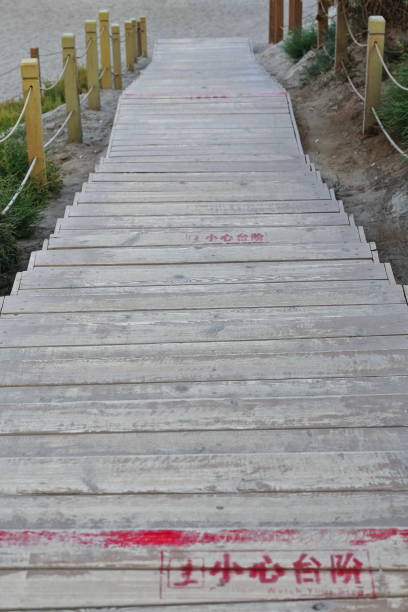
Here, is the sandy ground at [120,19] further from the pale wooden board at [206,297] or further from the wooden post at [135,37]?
the pale wooden board at [206,297]

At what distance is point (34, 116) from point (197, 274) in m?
3.18

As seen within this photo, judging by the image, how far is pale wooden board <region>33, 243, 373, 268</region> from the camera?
3934 mm

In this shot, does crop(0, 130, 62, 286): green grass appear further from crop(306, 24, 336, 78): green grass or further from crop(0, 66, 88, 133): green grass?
crop(306, 24, 336, 78): green grass

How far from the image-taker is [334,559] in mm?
1825

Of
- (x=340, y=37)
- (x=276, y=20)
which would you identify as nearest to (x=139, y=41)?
(x=276, y=20)

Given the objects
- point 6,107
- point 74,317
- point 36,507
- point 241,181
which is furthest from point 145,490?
point 6,107

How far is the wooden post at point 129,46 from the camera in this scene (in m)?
13.8

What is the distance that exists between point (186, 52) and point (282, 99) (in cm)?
557

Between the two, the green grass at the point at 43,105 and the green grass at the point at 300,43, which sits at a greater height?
the green grass at the point at 300,43

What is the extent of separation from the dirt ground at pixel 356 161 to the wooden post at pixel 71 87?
2.40m

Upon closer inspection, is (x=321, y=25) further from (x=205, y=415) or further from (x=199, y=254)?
→ (x=205, y=415)

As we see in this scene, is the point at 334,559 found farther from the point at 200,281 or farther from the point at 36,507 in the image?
the point at 200,281

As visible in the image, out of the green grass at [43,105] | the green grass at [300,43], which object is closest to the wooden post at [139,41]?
the green grass at [43,105]

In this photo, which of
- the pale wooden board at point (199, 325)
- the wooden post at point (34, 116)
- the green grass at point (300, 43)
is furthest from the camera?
the green grass at point (300, 43)
